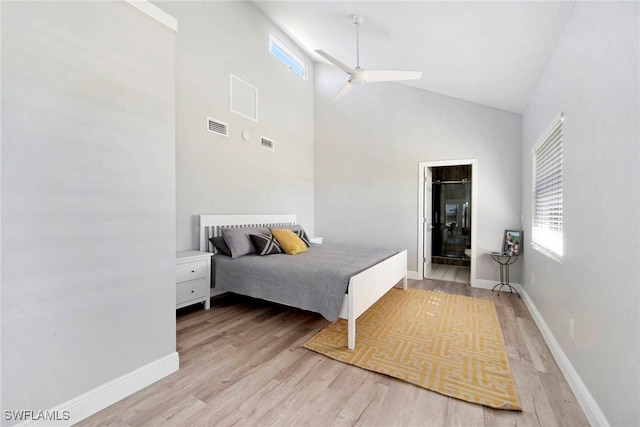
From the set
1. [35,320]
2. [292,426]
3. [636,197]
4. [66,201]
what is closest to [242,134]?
[66,201]

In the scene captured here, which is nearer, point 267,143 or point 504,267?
point 504,267

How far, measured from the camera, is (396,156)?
193 inches

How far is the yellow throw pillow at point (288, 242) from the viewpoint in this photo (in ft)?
11.9

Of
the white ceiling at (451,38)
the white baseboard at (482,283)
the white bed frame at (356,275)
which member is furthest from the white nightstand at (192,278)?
the white baseboard at (482,283)

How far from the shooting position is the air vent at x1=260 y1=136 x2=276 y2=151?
14.8ft

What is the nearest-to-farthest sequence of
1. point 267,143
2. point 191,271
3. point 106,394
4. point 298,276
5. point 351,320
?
point 106,394 → point 351,320 → point 298,276 → point 191,271 → point 267,143

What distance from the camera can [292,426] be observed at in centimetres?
150

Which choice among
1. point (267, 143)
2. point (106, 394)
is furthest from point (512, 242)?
point (106, 394)

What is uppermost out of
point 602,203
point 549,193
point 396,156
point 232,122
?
point 232,122

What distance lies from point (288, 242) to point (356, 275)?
1.44 m

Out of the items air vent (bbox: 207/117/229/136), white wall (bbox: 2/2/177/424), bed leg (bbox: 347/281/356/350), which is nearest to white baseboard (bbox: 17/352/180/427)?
white wall (bbox: 2/2/177/424)

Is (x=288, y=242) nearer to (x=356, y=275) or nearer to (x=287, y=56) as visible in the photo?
(x=356, y=275)

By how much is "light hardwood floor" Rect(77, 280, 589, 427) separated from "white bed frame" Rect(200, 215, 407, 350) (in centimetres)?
45

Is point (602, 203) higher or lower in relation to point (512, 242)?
higher
